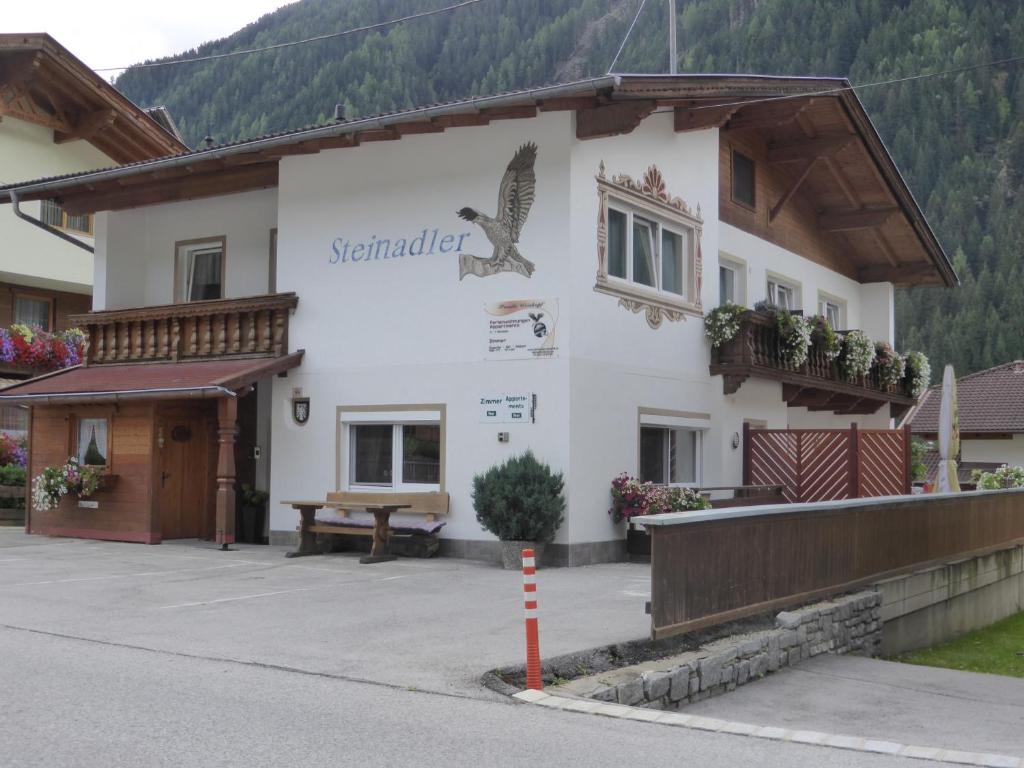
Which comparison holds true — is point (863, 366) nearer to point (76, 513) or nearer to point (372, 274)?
point (372, 274)

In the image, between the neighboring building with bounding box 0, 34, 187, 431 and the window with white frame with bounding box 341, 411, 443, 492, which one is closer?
the window with white frame with bounding box 341, 411, 443, 492

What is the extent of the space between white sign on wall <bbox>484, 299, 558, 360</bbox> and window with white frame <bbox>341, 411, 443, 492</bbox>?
130 centimetres

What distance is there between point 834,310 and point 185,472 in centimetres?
1384

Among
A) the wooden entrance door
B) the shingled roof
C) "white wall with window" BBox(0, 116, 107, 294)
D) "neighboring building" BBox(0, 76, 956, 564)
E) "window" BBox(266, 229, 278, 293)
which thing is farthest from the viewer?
the shingled roof

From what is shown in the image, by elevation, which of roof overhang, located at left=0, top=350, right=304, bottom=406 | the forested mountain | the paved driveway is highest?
the forested mountain

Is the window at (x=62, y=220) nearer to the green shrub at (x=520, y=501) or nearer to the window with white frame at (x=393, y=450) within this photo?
the window with white frame at (x=393, y=450)

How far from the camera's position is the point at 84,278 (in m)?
27.8

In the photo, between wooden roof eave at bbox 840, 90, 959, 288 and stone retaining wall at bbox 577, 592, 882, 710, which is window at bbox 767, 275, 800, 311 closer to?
wooden roof eave at bbox 840, 90, 959, 288

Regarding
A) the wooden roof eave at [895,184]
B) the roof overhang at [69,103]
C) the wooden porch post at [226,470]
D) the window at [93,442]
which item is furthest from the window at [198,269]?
the wooden roof eave at [895,184]

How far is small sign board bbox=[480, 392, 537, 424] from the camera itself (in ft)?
49.4

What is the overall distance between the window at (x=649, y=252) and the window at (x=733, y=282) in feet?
7.20

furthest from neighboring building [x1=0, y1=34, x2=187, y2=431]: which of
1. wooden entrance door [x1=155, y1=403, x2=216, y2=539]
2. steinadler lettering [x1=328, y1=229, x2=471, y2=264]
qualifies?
steinadler lettering [x1=328, y1=229, x2=471, y2=264]

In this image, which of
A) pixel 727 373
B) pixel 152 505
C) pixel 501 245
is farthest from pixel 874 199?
pixel 152 505

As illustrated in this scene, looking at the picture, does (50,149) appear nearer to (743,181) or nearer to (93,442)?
(93,442)
